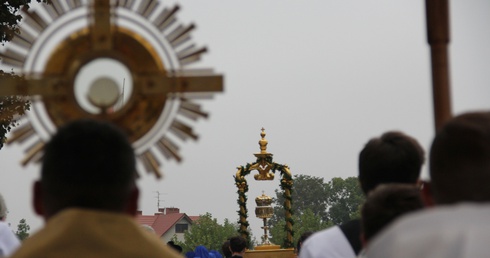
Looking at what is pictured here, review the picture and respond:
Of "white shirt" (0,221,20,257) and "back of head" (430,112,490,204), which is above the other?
"back of head" (430,112,490,204)

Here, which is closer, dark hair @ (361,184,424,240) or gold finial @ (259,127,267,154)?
dark hair @ (361,184,424,240)

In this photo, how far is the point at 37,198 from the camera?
293 cm

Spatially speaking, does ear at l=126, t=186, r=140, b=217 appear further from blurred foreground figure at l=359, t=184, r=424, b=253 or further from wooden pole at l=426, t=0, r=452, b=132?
wooden pole at l=426, t=0, r=452, b=132

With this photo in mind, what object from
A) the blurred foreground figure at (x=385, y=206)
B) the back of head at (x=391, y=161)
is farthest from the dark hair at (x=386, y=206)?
the back of head at (x=391, y=161)

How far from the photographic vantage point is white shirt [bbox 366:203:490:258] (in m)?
2.13

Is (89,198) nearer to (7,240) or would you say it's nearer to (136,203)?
(136,203)

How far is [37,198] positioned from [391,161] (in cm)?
169

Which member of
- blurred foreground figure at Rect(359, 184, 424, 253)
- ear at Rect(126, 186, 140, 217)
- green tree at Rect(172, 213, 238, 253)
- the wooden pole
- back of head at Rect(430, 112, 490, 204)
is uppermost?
the wooden pole

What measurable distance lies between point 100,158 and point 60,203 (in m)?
0.17

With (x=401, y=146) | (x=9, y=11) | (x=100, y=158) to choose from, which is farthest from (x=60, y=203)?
(x=9, y=11)

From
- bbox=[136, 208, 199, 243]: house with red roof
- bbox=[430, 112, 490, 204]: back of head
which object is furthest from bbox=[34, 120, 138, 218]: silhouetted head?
bbox=[136, 208, 199, 243]: house with red roof

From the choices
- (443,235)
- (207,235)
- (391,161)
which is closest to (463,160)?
(443,235)

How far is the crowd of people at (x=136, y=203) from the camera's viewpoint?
216 cm

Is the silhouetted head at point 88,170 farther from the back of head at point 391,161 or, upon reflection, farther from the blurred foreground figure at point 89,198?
the back of head at point 391,161
